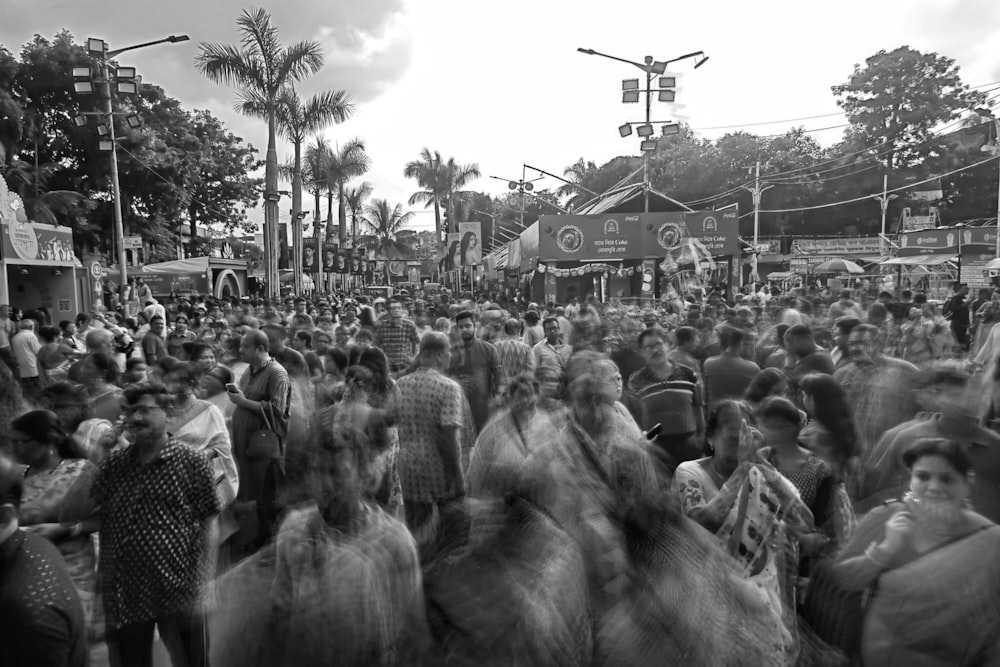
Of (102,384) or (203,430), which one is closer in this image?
(203,430)

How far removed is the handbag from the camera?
17.4 ft

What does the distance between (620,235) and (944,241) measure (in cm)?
1848

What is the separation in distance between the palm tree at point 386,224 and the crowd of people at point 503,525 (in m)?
64.6

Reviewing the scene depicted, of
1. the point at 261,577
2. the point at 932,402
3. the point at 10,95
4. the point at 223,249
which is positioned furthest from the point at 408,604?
the point at 223,249

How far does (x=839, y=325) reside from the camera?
6.39m

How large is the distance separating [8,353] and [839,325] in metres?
9.79

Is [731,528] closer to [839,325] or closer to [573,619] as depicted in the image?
[573,619]

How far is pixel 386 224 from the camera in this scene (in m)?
69.5

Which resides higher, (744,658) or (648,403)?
(648,403)

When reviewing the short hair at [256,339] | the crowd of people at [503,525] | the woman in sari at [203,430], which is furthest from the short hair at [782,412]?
the short hair at [256,339]

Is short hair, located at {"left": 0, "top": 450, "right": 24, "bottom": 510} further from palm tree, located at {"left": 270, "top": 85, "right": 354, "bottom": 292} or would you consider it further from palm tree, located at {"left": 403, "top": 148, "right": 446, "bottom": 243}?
palm tree, located at {"left": 403, "top": 148, "right": 446, "bottom": 243}

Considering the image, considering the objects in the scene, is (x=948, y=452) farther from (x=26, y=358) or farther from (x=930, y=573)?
(x=26, y=358)

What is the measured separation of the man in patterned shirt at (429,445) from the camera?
15.9ft

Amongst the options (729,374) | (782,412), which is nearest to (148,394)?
(782,412)
